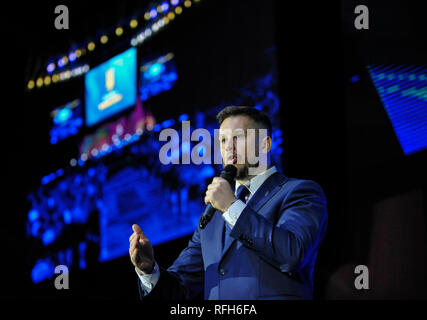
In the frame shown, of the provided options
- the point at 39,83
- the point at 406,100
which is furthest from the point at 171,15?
the point at 406,100

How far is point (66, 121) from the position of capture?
16.2 ft

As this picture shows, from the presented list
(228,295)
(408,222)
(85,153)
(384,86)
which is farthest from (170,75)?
(228,295)

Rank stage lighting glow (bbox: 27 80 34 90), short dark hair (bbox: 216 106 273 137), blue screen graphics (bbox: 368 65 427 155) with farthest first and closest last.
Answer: stage lighting glow (bbox: 27 80 34 90), blue screen graphics (bbox: 368 65 427 155), short dark hair (bbox: 216 106 273 137)

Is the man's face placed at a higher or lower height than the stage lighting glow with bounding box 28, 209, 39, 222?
lower

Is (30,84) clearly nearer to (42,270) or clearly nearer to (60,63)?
(60,63)

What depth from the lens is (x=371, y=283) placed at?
122 inches

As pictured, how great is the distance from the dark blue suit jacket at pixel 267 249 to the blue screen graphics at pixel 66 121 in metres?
2.90

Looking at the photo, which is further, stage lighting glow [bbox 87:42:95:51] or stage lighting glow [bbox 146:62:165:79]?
stage lighting glow [bbox 87:42:95:51]

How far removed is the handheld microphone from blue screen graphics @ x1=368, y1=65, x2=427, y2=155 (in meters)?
1.36

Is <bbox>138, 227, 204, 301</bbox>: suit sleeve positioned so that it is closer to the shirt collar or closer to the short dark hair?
the shirt collar

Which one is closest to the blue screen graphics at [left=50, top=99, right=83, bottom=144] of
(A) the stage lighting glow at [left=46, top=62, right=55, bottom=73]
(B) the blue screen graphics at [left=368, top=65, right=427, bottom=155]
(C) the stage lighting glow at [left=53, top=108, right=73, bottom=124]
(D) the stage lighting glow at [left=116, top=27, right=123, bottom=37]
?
(C) the stage lighting glow at [left=53, top=108, right=73, bottom=124]

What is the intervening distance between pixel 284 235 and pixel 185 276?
507 mm

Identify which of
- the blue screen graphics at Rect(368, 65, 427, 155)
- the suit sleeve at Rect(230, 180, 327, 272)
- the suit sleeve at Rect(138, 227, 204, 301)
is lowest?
the suit sleeve at Rect(138, 227, 204, 301)

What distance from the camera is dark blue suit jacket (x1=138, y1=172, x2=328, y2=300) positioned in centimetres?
188
